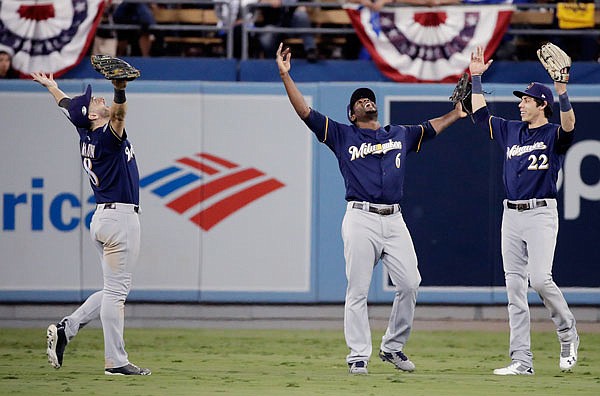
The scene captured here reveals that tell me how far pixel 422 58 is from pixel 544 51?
4.64 m

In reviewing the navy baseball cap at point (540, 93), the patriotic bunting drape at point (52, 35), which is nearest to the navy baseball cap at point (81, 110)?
the navy baseball cap at point (540, 93)

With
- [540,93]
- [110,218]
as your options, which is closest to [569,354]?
[540,93]

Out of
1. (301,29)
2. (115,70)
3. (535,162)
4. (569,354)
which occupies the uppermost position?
(301,29)

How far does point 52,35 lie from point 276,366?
5673 mm

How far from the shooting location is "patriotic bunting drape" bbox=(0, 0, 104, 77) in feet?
45.1

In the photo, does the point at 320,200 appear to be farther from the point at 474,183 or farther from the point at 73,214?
the point at 73,214

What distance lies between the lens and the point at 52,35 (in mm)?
13789

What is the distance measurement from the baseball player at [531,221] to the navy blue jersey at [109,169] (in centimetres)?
293

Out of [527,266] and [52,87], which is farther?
[52,87]

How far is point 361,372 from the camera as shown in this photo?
898 cm

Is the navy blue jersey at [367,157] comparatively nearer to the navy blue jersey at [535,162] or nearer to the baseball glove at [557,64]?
the navy blue jersey at [535,162]

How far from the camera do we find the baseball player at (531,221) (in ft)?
30.0

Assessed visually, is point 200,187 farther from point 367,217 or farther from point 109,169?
point 367,217

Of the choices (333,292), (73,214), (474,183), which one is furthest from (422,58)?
(73,214)
